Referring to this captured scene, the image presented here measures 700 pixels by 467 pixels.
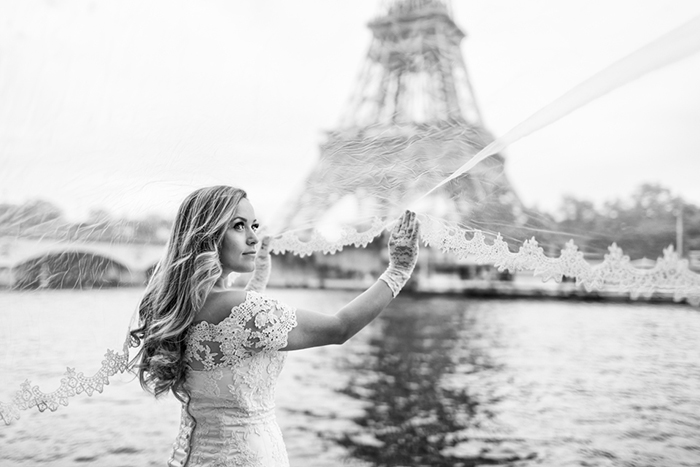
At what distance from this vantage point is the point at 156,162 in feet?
7.26

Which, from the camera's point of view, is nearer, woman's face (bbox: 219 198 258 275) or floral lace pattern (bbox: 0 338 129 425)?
woman's face (bbox: 219 198 258 275)

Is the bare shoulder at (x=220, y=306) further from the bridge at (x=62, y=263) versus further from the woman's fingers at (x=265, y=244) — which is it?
the woman's fingers at (x=265, y=244)

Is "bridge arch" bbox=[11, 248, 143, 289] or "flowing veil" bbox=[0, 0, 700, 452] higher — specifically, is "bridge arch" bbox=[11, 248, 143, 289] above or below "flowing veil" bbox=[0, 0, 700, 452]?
below

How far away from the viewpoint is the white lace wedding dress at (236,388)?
161 centimetres

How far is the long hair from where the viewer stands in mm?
1623

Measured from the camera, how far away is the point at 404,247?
181cm

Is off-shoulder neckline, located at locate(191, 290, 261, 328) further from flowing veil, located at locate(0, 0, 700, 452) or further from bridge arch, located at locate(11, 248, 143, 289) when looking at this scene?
bridge arch, located at locate(11, 248, 143, 289)

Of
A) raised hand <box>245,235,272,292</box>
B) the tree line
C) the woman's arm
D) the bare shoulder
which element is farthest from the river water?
the woman's arm

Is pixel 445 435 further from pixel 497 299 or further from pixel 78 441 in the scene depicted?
pixel 497 299

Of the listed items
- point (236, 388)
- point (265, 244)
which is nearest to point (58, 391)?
point (236, 388)

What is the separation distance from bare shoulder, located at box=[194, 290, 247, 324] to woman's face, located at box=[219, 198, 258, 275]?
104 mm

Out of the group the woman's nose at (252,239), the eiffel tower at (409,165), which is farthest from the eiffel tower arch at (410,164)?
the woman's nose at (252,239)

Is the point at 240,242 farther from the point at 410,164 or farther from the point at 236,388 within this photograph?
the point at 410,164

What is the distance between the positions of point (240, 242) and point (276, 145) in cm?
86
